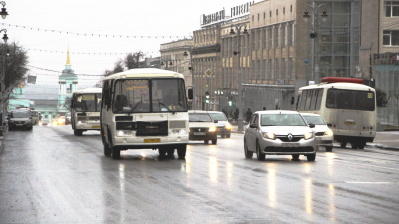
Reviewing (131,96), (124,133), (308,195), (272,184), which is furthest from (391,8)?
(308,195)

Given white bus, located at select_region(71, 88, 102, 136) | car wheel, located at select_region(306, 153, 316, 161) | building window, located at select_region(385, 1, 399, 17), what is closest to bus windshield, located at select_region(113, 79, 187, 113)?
car wheel, located at select_region(306, 153, 316, 161)

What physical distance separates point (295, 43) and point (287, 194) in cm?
7529

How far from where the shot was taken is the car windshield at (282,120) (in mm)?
26469

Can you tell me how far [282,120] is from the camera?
26.7 m

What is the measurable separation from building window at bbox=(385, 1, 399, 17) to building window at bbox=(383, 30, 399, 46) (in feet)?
4.99

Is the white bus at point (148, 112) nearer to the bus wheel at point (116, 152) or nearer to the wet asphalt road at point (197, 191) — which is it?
the bus wheel at point (116, 152)

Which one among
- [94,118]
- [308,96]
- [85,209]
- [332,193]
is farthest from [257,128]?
[94,118]

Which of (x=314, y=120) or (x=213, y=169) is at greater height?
(x=314, y=120)

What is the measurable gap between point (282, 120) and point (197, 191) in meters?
11.2

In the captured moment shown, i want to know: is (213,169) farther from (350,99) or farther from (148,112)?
(350,99)

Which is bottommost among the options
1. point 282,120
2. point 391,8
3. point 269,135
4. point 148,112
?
point 269,135

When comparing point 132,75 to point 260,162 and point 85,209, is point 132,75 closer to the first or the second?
point 260,162

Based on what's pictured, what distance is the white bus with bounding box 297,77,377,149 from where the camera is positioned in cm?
3856

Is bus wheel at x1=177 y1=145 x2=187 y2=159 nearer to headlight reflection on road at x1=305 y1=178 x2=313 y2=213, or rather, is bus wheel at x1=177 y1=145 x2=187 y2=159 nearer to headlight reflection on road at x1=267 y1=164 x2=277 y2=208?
headlight reflection on road at x1=267 y1=164 x2=277 y2=208
